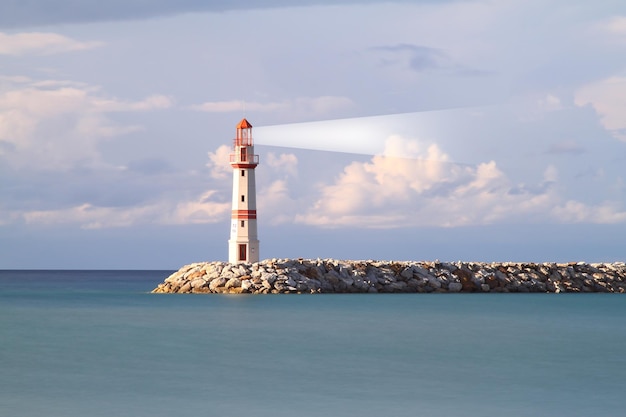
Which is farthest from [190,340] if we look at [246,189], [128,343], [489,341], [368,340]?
[246,189]

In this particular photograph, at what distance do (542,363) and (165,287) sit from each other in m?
25.0

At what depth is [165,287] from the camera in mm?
43562

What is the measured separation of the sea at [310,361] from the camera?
1570cm

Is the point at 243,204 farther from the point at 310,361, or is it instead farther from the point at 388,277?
the point at 310,361

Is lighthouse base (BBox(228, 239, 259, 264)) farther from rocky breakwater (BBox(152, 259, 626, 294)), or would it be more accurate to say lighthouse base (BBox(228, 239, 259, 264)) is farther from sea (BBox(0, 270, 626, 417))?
sea (BBox(0, 270, 626, 417))

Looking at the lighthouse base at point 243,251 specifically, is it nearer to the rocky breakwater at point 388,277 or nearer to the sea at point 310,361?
the rocky breakwater at point 388,277

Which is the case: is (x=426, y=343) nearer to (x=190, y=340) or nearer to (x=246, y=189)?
(x=190, y=340)

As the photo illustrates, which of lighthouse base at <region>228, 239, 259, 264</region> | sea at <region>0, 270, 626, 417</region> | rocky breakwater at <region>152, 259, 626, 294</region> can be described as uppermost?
lighthouse base at <region>228, 239, 259, 264</region>

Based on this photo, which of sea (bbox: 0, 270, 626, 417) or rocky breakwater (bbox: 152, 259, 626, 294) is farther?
rocky breakwater (bbox: 152, 259, 626, 294)

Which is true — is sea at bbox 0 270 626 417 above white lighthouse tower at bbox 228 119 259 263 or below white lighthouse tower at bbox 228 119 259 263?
below

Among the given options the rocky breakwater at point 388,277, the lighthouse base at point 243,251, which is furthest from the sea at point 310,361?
the lighthouse base at point 243,251

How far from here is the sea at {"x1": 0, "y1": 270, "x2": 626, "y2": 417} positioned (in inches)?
618

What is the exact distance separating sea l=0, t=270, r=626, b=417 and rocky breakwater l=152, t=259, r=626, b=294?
5.26 feet

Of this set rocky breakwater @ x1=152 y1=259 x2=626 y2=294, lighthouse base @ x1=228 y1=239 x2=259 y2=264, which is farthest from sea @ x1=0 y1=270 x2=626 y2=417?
lighthouse base @ x1=228 y1=239 x2=259 y2=264
